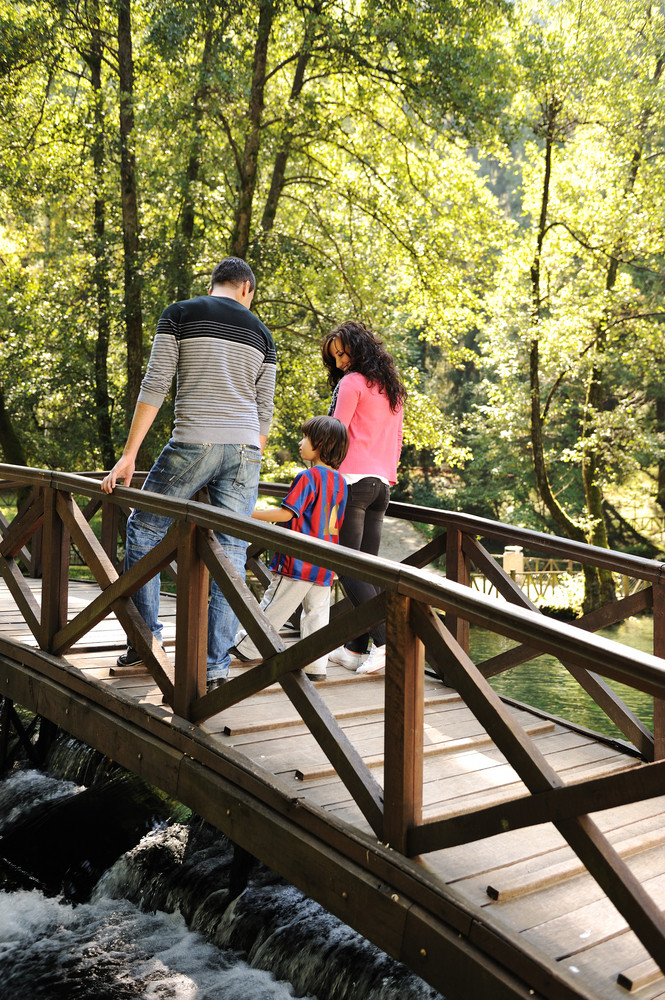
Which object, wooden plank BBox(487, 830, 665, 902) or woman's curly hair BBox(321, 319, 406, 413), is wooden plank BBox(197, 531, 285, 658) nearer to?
wooden plank BBox(487, 830, 665, 902)

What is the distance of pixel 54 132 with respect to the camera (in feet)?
44.0

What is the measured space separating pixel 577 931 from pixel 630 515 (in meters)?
25.9

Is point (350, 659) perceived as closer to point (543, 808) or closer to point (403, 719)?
point (403, 719)

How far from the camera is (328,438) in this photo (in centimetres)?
433

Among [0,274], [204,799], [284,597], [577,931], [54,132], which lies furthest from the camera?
[0,274]

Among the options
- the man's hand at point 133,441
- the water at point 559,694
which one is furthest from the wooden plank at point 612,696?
the water at point 559,694

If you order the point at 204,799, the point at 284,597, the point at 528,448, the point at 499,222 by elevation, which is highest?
the point at 499,222

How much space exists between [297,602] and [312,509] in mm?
494

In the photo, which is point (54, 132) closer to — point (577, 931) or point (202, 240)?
point (202, 240)

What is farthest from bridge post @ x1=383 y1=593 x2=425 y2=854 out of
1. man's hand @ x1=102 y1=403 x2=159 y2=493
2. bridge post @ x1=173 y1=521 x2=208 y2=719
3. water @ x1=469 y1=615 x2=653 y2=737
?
water @ x1=469 y1=615 x2=653 y2=737

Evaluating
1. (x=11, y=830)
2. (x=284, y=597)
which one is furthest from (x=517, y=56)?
(x=11, y=830)

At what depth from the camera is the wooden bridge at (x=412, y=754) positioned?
227 cm

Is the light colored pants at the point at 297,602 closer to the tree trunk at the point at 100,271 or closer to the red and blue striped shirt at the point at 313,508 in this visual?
the red and blue striped shirt at the point at 313,508

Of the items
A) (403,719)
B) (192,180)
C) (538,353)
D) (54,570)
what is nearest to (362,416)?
(54,570)
